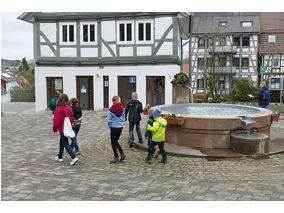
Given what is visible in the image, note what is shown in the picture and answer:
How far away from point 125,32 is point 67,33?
137 inches

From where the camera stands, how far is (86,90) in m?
19.5

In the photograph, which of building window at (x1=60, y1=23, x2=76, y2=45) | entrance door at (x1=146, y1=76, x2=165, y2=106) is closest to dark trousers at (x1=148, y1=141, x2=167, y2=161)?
entrance door at (x1=146, y1=76, x2=165, y2=106)

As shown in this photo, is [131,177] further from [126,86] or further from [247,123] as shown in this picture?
[126,86]

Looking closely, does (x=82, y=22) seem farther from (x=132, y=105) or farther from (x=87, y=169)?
(x=87, y=169)

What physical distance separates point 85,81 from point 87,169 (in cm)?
1312

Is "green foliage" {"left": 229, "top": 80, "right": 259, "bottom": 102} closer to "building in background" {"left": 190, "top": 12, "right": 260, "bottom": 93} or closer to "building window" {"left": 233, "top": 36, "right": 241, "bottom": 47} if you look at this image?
"building in background" {"left": 190, "top": 12, "right": 260, "bottom": 93}

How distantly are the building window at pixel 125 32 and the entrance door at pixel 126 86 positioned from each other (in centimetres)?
208

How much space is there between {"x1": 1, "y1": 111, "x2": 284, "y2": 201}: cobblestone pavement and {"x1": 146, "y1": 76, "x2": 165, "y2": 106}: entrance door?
994 centimetres

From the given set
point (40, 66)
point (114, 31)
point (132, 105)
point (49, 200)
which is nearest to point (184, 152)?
point (132, 105)

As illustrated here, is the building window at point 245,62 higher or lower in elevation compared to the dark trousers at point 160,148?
higher

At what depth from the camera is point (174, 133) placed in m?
8.70

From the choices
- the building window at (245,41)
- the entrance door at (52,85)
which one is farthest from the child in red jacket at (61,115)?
the building window at (245,41)

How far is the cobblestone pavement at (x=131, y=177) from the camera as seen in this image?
526 centimetres

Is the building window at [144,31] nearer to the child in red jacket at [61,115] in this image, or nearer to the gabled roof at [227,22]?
the child in red jacket at [61,115]
